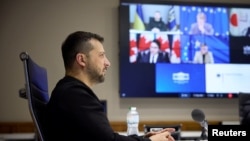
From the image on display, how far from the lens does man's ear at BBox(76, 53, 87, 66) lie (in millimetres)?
1865

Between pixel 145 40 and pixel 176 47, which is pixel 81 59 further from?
pixel 176 47

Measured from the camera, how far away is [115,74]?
12.5 ft

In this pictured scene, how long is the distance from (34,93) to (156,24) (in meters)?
2.35

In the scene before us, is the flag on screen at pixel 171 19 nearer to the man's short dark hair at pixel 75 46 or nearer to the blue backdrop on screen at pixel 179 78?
the blue backdrop on screen at pixel 179 78

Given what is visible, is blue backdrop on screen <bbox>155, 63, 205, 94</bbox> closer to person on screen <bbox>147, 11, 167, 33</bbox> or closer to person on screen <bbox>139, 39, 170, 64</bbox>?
person on screen <bbox>139, 39, 170, 64</bbox>

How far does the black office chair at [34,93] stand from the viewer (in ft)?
4.99

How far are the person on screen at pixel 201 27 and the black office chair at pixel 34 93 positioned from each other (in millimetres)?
2399

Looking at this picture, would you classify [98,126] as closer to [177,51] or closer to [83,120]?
[83,120]

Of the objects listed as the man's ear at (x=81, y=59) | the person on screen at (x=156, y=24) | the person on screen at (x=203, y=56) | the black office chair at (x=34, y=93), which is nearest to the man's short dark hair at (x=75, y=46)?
the man's ear at (x=81, y=59)

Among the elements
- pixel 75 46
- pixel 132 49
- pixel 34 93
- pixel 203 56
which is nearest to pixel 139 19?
pixel 132 49

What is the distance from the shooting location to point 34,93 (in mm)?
1622

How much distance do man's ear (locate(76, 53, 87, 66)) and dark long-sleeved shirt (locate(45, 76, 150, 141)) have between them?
219 millimetres

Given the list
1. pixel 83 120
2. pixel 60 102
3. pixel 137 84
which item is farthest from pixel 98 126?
pixel 137 84

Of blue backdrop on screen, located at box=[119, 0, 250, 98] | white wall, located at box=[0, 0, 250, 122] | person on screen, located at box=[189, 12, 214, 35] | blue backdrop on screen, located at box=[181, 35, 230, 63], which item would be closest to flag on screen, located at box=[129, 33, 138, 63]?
blue backdrop on screen, located at box=[119, 0, 250, 98]
